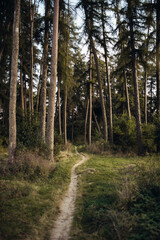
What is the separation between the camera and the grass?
341 centimetres

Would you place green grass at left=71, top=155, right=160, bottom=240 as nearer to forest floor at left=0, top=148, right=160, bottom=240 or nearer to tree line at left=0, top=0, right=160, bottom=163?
forest floor at left=0, top=148, right=160, bottom=240

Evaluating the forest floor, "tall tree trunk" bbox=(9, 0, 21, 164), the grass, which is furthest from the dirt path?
"tall tree trunk" bbox=(9, 0, 21, 164)

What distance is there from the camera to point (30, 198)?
4836mm

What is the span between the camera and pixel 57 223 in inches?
156

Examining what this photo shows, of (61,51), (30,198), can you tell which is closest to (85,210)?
(30,198)

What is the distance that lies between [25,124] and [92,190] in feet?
22.9

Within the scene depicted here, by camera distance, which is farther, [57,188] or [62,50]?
[62,50]

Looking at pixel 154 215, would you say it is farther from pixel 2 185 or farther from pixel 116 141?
pixel 116 141

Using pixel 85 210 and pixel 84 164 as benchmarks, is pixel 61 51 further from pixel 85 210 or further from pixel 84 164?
pixel 85 210

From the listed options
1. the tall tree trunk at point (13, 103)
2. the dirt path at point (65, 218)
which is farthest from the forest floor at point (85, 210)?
the tall tree trunk at point (13, 103)

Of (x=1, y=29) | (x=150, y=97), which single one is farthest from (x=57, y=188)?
(x=150, y=97)

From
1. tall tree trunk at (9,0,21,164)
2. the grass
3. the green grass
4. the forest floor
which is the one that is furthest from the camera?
tall tree trunk at (9,0,21,164)

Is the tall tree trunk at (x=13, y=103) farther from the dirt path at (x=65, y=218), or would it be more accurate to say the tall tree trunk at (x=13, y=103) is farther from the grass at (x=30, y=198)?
the dirt path at (x=65, y=218)


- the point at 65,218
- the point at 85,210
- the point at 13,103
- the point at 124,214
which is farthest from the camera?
the point at 13,103
